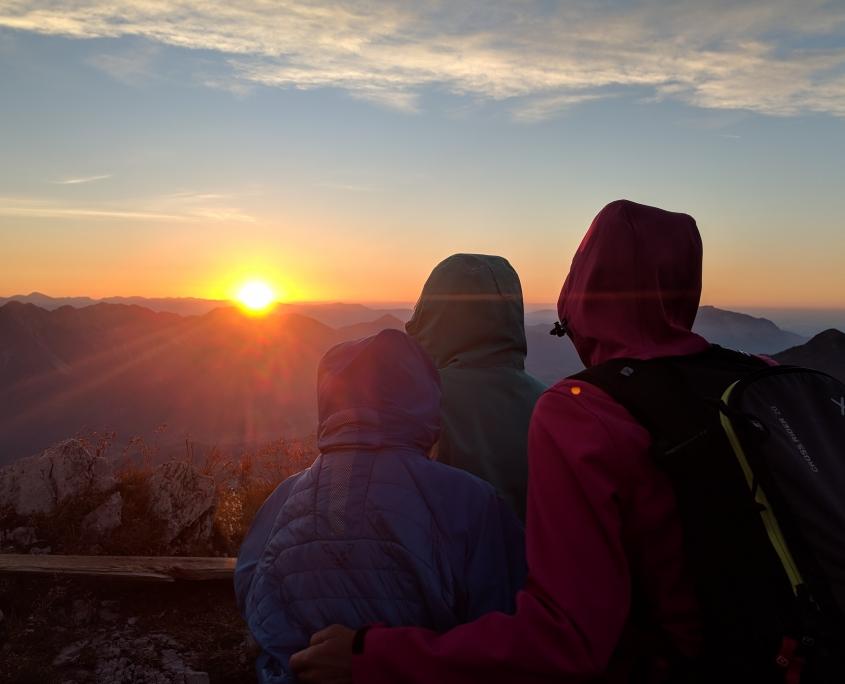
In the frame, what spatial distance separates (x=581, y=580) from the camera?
5.15 ft

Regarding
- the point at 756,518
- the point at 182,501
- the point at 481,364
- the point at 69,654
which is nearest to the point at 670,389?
the point at 756,518

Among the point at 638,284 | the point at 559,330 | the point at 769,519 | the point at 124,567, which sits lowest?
the point at 124,567

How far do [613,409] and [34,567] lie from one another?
13.4 feet

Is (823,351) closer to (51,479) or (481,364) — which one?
(481,364)

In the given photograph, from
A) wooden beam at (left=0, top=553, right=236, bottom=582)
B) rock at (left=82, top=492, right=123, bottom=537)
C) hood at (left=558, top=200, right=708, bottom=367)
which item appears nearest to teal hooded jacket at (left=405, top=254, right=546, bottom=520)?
hood at (left=558, top=200, right=708, bottom=367)

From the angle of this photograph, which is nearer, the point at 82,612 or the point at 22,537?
the point at 82,612

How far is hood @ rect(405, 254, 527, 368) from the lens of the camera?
10.5ft

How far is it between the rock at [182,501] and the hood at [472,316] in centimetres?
296

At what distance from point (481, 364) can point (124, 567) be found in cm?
282

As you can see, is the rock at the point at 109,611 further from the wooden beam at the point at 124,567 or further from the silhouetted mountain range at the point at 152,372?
the silhouetted mountain range at the point at 152,372

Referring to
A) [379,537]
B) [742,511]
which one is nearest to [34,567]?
[379,537]

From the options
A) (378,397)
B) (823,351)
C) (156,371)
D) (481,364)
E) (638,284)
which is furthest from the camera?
(156,371)

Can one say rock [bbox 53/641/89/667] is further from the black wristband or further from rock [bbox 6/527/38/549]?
the black wristband

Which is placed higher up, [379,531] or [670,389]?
[670,389]
